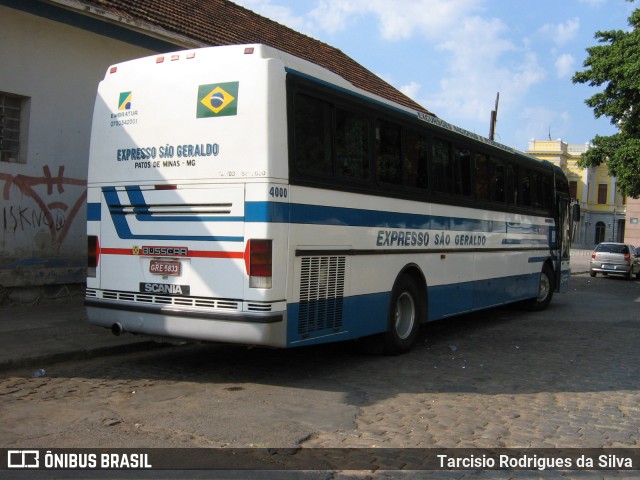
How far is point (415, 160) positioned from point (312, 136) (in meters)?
2.29

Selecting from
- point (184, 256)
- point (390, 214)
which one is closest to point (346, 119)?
point (390, 214)

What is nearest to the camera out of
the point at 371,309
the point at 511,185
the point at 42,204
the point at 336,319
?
the point at 336,319

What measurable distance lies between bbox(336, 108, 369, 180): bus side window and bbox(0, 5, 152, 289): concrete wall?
6.17m

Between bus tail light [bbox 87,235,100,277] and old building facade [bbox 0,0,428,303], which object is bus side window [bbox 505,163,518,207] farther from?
bus tail light [bbox 87,235,100,277]

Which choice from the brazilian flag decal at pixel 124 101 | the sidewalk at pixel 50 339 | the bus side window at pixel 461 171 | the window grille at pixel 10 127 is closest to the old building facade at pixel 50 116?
the window grille at pixel 10 127

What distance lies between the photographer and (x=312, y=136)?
666 cm

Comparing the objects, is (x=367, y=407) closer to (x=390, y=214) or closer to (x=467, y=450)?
(x=467, y=450)

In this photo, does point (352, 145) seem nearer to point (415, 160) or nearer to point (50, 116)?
point (415, 160)

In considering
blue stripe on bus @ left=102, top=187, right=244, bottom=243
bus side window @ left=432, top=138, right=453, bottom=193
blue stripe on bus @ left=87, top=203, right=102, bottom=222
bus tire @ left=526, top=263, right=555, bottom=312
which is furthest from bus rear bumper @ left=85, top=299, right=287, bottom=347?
bus tire @ left=526, top=263, right=555, bottom=312

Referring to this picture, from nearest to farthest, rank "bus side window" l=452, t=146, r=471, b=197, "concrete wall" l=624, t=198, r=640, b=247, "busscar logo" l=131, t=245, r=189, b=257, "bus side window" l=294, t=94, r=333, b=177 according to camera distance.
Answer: "bus side window" l=294, t=94, r=333, b=177 → "busscar logo" l=131, t=245, r=189, b=257 → "bus side window" l=452, t=146, r=471, b=197 → "concrete wall" l=624, t=198, r=640, b=247

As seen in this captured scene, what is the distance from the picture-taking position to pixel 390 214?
25.9 feet

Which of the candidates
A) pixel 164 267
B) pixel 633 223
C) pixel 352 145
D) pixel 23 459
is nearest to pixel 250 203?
pixel 164 267

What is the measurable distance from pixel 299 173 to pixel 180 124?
4.56 ft

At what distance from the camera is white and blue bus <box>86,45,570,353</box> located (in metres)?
6.22
